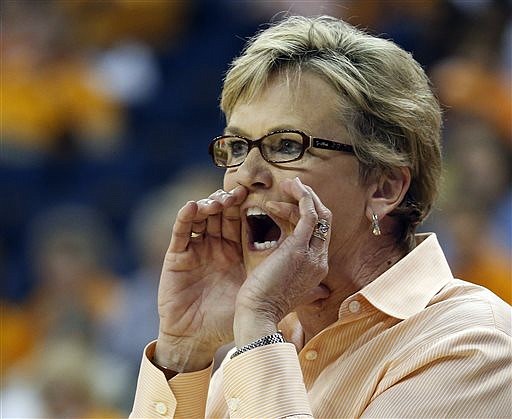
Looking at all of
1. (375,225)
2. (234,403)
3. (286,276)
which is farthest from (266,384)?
(375,225)

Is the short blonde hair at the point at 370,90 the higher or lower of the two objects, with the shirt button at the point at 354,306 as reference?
higher

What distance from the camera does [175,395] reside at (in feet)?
6.07

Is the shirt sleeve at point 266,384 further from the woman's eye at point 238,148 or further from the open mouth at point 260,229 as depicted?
the woman's eye at point 238,148

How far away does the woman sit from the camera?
5.46 feet

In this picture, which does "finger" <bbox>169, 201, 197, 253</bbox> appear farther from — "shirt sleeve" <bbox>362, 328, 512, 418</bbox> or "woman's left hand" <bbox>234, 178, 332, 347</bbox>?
"shirt sleeve" <bbox>362, 328, 512, 418</bbox>

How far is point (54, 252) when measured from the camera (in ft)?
13.6

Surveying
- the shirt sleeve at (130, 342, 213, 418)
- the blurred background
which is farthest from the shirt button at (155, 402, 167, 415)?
the blurred background

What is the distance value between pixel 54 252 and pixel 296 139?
2.50 metres

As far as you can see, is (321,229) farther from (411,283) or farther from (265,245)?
(411,283)

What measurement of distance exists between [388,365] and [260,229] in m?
0.34

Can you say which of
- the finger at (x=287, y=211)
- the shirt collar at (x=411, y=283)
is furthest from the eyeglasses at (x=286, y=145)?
the shirt collar at (x=411, y=283)

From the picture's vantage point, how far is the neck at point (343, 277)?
6.18 ft

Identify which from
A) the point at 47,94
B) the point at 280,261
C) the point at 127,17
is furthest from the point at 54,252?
the point at 280,261

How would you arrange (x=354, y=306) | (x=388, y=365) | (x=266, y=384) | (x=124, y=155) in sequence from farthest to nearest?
1. (x=124, y=155)
2. (x=354, y=306)
3. (x=388, y=365)
4. (x=266, y=384)
